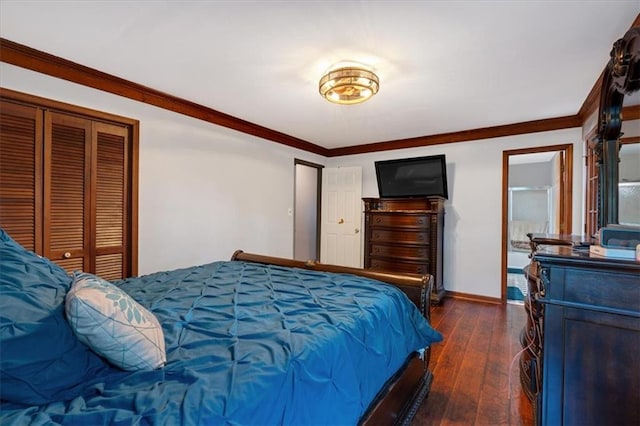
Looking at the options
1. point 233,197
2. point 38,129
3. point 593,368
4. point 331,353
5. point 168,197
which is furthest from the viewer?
point 233,197

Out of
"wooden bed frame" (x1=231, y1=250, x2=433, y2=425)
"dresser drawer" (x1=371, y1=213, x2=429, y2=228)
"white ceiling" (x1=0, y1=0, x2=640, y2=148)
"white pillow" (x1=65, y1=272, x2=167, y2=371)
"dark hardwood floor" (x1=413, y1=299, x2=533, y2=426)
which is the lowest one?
"dark hardwood floor" (x1=413, y1=299, x2=533, y2=426)

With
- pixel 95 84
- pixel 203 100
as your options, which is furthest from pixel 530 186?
pixel 95 84

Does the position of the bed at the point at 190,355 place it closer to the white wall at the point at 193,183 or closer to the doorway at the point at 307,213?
the white wall at the point at 193,183

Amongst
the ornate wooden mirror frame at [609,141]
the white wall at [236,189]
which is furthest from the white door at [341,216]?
the ornate wooden mirror frame at [609,141]

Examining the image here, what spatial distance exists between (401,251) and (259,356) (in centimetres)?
343

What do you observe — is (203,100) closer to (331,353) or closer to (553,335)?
(331,353)

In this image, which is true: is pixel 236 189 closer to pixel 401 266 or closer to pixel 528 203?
pixel 401 266

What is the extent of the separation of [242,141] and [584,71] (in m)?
3.47

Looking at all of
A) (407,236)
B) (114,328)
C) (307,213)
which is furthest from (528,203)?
(114,328)

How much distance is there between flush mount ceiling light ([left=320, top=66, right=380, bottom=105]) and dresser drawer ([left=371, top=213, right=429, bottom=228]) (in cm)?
202

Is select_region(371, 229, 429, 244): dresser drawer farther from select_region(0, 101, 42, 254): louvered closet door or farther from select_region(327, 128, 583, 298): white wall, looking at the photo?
select_region(0, 101, 42, 254): louvered closet door

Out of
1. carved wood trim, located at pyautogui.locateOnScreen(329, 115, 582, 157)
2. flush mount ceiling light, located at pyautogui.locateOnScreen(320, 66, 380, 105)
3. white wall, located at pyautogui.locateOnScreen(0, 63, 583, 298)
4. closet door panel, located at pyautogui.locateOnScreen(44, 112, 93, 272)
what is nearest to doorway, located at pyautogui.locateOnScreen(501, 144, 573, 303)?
white wall, located at pyautogui.locateOnScreen(0, 63, 583, 298)

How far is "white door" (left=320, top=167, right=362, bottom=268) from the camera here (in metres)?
5.01

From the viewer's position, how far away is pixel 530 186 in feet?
22.5
